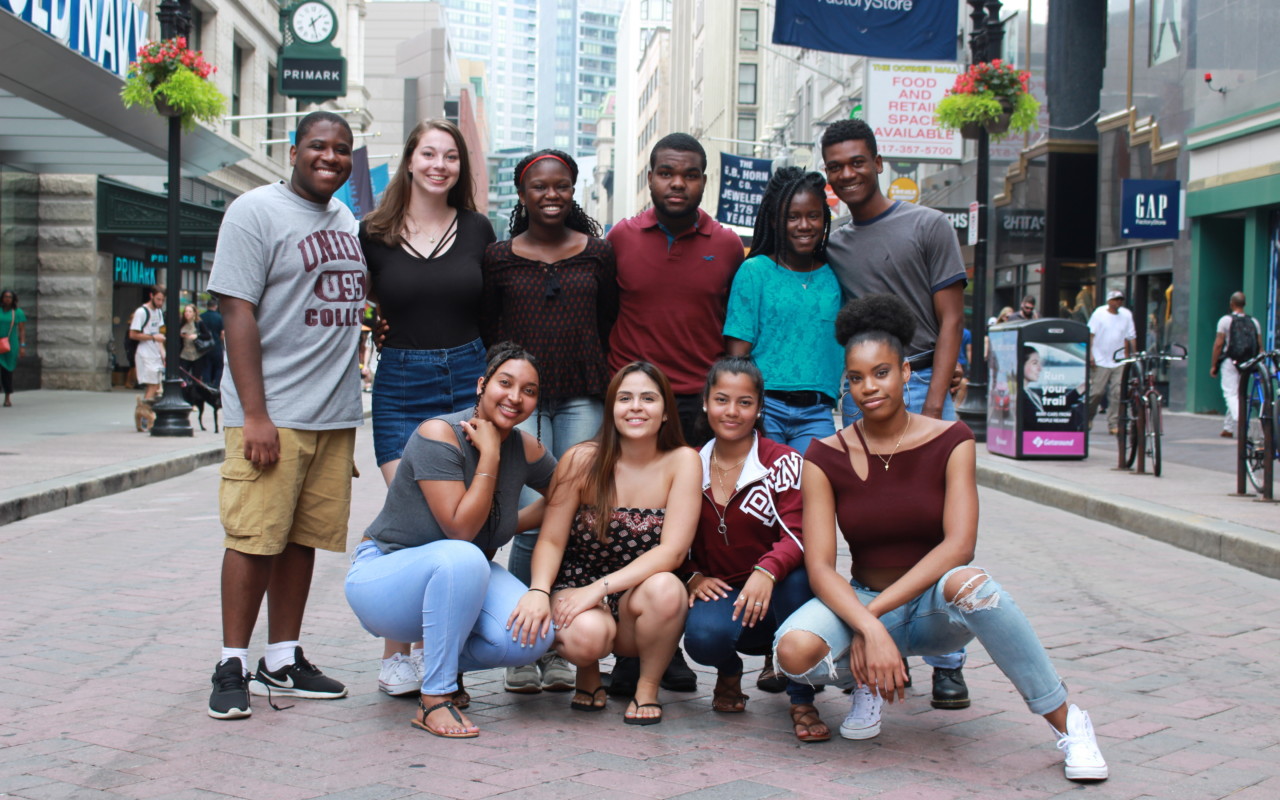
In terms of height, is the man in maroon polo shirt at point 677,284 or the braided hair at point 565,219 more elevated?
the braided hair at point 565,219

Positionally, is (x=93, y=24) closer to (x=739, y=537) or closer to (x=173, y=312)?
(x=173, y=312)

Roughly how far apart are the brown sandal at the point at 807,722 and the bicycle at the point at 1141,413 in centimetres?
842

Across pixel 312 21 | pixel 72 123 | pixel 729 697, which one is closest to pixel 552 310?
pixel 729 697

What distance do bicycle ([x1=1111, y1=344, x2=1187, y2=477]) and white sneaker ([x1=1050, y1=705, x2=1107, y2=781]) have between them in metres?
8.41

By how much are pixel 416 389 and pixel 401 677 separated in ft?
3.40

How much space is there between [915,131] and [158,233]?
13.9m

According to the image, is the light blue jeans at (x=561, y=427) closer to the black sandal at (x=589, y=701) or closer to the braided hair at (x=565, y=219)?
the black sandal at (x=589, y=701)

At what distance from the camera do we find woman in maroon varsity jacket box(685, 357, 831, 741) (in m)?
4.25

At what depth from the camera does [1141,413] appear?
467 inches

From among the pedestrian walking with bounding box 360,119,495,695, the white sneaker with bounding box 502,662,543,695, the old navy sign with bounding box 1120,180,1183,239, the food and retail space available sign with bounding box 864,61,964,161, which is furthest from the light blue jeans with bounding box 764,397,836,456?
the food and retail space available sign with bounding box 864,61,964,161

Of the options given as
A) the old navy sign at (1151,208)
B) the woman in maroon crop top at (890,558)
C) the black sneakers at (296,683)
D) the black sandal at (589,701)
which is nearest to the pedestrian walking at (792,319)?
the woman in maroon crop top at (890,558)

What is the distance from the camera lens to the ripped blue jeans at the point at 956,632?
149 inches

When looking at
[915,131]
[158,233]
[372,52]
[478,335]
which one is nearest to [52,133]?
[158,233]

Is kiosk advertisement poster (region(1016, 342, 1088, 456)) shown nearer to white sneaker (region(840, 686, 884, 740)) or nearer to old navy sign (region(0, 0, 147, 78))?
white sneaker (region(840, 686, 884, 740))
